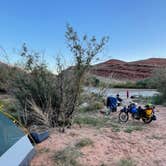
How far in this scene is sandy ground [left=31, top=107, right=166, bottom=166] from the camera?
15.0 ft

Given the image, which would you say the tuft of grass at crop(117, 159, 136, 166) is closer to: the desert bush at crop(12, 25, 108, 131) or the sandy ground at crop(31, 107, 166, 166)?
the sandy ground at crop(31, 107, 166, 166)

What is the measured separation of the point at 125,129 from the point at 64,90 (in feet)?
6.85

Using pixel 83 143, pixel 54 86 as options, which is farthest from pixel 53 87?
pixel 83 143

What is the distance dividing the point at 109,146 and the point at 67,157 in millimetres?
1187

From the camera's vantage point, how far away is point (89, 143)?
Answer: 531 cm

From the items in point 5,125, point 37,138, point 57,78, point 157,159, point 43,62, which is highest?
point 43,62

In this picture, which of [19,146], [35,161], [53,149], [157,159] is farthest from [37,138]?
[157,159]

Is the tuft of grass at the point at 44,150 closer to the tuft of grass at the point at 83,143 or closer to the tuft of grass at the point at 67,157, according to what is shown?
the tuft of grass at the point at 67,157

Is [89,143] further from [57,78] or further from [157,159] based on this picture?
[57,78]

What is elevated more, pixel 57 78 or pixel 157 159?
pixel 57 78

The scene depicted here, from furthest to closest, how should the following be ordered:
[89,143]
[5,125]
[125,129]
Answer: [125,129] → [89,143] → [5,125]

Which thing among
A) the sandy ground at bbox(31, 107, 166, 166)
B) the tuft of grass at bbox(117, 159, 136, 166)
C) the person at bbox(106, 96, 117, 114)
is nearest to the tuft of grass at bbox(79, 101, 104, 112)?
the person at bbox(106, 96, 117, 114)

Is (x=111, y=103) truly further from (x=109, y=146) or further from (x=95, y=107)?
(x=109, y=146)

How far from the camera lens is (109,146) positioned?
532 centimetres
